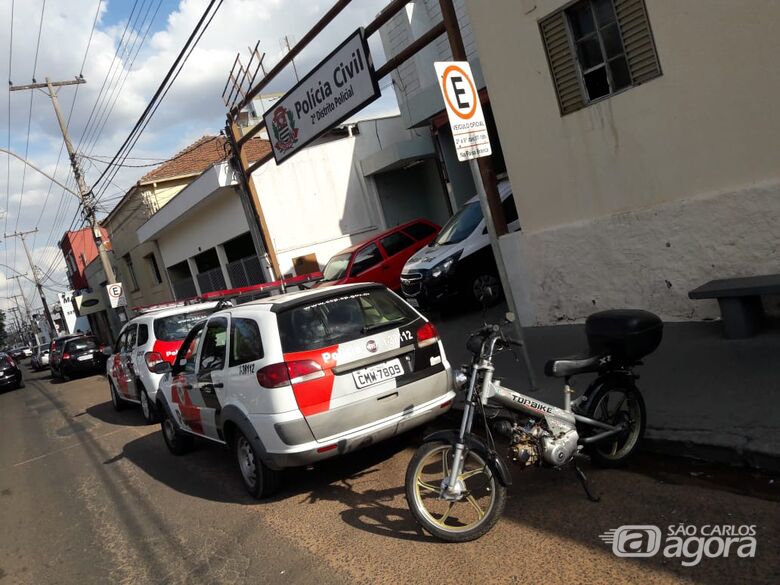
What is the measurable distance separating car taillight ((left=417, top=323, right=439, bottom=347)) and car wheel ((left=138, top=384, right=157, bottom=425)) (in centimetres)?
611

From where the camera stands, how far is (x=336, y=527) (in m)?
4.44

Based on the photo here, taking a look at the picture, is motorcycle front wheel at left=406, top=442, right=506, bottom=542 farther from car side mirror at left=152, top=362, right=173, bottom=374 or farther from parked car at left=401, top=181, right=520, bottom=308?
parked car at left=401, top=181, right=520, bottom=308

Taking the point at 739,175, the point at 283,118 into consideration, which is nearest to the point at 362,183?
the point at 283,118

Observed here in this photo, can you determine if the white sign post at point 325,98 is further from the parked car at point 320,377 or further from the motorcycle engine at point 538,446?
the motorcycle engine at point 538,446

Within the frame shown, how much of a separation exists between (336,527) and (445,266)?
670 centimetres

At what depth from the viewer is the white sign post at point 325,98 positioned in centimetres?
970

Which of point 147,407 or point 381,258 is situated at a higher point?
point 381,258

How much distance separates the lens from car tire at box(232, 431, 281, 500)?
512 cm

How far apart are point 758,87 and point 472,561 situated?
5081 millimetres

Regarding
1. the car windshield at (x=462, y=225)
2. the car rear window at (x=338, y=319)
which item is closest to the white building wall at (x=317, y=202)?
the car windshield at (x=462, y=225)

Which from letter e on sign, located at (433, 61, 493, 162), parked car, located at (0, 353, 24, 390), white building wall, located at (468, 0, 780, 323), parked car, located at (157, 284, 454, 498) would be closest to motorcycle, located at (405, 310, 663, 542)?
parked car, located at (157, 284, 454, 498)

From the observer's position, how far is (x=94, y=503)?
20.8ft
